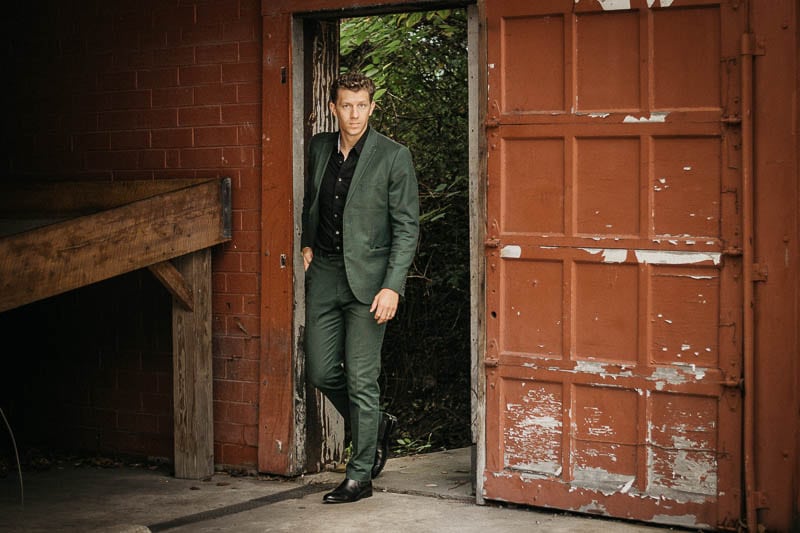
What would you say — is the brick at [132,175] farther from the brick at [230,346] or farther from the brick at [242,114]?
the brick at [230,346]

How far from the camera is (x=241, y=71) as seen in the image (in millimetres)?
6867

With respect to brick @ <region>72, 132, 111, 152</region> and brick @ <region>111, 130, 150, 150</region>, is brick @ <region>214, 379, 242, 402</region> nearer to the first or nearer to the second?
brick @ <region>111, 130, 150, 150</region>

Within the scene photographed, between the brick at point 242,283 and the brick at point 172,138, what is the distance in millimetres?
902

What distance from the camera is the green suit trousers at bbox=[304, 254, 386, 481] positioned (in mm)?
5980

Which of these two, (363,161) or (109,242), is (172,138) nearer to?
(109,242)

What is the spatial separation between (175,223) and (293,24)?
1.37 meters

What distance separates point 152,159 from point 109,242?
1.43 metres

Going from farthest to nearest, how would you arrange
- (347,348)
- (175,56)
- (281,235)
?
1. (175,56)
2. (281,235)
3. (347,348)

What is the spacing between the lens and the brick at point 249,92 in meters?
6.81

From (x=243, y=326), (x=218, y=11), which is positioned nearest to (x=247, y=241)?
(x=243, y=326)

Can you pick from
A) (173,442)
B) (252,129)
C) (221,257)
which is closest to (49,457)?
(173,442)

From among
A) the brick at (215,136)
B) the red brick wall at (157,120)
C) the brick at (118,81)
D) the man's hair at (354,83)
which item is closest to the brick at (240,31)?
the red brick wall at (157,120)

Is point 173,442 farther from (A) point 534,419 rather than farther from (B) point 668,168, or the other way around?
(B) point 668,168

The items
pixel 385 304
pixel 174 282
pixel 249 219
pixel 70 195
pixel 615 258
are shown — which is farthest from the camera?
pixel 70 195
